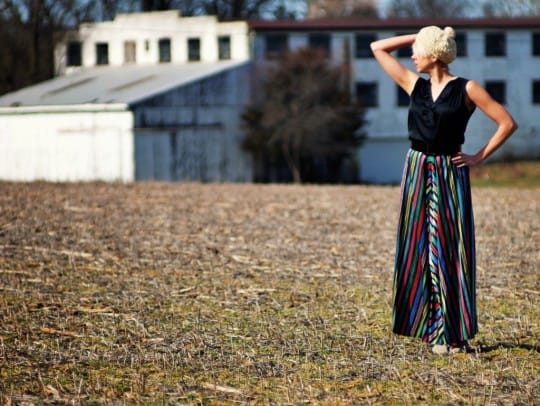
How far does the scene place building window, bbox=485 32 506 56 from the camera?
58.4 metres

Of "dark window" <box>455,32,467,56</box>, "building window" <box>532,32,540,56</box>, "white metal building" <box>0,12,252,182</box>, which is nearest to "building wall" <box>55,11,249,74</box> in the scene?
"white metal building" <box>0,12,252,182</box>

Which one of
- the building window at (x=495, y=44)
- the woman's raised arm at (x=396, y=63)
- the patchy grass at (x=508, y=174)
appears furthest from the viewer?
the building window at (x=495, y=44)

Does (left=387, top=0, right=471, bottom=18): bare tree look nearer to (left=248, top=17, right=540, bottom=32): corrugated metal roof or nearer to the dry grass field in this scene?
(left=248, top=17, right=540, bottom=32): corrugated metal roof

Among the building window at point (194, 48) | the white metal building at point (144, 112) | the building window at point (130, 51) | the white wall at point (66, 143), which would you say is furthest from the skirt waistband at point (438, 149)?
the building window at point (130, 51)

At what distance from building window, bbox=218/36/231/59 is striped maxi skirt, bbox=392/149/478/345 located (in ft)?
157

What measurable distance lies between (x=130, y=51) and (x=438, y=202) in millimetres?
52156

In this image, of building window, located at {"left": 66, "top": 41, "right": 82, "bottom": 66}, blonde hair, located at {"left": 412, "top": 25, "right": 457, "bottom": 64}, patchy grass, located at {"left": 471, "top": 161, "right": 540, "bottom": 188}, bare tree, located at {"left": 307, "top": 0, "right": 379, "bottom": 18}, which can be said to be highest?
bare tree, located at {"left": 307, "top": 0, "right": 379, "bottom": 18}

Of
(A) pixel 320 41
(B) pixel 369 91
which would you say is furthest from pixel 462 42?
(A) pixel 320 41

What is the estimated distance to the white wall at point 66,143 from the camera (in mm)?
44000

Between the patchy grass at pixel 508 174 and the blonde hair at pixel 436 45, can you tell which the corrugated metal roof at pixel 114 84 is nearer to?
the patchy grass at pixel 508 174

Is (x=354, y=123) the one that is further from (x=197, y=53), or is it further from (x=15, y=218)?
(x=15, y=218)

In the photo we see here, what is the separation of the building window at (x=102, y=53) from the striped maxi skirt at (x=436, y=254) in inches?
2089

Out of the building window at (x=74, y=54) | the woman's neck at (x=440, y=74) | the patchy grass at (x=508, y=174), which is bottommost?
the patchy grass at (x=508, y=174)

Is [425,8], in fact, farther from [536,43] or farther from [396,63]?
[396,63]
